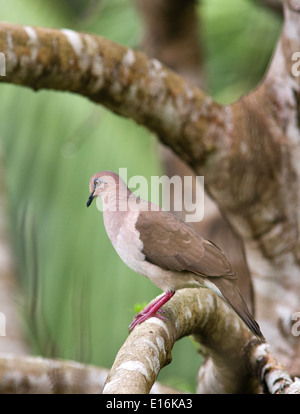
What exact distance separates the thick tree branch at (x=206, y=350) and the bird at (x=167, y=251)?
0.15 metres

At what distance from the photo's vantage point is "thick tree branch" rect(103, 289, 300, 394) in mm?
1310

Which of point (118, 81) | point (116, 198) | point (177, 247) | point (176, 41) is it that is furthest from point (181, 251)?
point (176, 41)

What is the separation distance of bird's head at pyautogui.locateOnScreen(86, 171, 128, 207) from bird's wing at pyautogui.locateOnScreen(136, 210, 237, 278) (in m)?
0.20

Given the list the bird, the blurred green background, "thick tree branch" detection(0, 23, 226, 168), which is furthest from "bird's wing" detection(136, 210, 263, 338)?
the blurred green background

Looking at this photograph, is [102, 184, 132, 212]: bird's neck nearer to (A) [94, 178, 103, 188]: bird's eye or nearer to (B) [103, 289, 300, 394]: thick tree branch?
(A) [94, 178, 103, 188]: bird's eye

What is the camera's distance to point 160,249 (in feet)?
4.84

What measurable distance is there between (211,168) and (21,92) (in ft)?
8.62

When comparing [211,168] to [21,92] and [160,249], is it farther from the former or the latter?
[21,92]

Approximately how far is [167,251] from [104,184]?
1.07ft

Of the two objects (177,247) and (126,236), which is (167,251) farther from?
(126,236)

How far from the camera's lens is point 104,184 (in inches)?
47.7

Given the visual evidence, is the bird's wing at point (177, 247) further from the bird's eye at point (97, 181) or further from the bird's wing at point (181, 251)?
the bird's eye at point (97, 181)

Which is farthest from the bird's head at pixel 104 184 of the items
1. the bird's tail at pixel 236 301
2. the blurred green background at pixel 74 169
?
the blurred green background at pixel 74 169
